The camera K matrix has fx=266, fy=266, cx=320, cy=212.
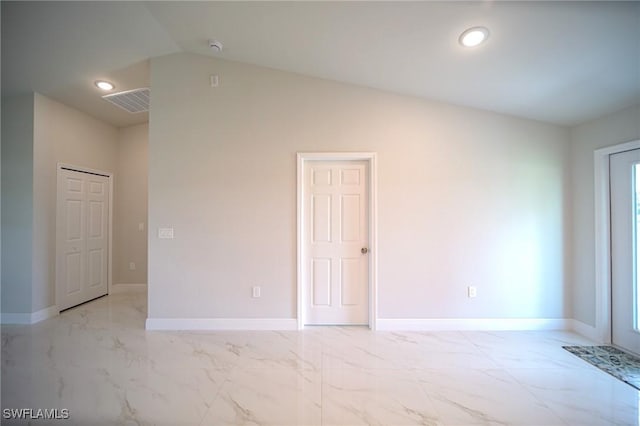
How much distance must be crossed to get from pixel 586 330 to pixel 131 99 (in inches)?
245

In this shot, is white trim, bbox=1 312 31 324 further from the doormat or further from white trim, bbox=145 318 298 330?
the doormat

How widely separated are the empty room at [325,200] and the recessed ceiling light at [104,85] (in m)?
0.06

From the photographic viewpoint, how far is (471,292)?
3.07 m

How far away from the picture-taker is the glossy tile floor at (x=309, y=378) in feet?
5.83

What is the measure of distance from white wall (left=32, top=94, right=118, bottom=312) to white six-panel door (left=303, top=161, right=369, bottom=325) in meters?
3.37

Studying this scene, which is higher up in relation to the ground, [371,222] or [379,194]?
[379,194]

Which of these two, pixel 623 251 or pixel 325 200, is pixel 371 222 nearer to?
pixel 325 200

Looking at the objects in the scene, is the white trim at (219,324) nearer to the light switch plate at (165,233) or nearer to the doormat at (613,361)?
the light switch plate at (165,233)

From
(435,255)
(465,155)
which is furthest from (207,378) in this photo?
(465,155)

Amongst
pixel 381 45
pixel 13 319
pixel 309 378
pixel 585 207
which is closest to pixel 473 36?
pixel 381 45

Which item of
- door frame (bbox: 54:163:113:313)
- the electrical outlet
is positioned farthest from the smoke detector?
the electrical outlet

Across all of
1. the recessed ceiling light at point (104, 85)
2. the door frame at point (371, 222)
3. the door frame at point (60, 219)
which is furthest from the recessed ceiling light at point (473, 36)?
the door frame at point (60, 219)

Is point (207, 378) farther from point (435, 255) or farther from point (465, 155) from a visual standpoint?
point (465, 155)

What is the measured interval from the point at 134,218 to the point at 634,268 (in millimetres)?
6584
